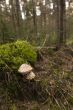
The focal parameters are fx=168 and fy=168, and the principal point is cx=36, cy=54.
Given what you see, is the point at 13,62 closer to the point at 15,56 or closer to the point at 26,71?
the point at 15,56

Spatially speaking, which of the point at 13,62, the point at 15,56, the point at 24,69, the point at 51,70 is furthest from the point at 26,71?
the point at 51,70

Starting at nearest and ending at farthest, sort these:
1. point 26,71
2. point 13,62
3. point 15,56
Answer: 1. point 26,71
2. point 13,62
3. point 15,56

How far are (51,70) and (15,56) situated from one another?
39.3 inches

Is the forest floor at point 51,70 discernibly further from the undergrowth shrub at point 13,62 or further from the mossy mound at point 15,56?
the mossy mound at point 15,56

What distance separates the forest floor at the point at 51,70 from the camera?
11.2 feet

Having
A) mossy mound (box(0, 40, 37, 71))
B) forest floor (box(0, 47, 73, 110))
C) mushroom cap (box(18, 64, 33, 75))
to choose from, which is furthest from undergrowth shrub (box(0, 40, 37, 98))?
forest floor (box(0, 47, 73, 110))

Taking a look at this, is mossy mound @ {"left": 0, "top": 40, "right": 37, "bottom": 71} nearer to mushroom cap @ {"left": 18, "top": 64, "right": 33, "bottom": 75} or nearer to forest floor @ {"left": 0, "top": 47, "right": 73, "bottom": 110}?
mushroom cap @ {"left": 18, "top": 64, "right": 33, "bottom": 75}

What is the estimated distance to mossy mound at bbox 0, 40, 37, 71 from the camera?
3.77 metres

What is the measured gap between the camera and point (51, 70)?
171 inches

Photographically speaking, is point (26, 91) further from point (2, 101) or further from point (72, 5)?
point (72, 5)

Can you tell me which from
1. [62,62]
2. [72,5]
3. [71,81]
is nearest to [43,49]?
[62,62]

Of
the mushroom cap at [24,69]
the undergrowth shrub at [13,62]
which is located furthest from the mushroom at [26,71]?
the undergrowth shrub at [13,62]

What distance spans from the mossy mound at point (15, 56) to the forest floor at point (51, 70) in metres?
0.41

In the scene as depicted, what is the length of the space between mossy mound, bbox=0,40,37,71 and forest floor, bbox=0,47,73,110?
0.41m
